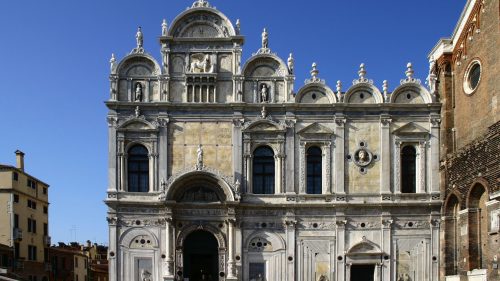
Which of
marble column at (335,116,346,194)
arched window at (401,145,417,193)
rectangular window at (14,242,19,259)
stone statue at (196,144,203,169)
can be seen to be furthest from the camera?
rectangular window at (14,242,19,259)

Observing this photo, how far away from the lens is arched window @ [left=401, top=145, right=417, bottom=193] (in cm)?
3344

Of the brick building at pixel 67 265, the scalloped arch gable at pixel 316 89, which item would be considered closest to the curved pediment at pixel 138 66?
the scalloped arch gable at pixel 316 89

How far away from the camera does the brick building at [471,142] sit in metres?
27.4

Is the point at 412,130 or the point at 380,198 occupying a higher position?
the point at 412,130

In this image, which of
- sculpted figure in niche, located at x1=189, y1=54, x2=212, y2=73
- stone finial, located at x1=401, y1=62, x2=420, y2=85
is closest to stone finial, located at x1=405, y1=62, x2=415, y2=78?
stone finial, located at x1=401, y1=62, x2=420, y2=85

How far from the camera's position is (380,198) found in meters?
32.9

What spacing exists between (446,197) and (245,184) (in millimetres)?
10074

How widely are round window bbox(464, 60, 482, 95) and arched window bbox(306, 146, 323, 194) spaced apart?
796cm

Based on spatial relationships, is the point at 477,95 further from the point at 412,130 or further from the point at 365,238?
the point at 365,238


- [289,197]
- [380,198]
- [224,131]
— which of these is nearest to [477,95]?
[380,198]

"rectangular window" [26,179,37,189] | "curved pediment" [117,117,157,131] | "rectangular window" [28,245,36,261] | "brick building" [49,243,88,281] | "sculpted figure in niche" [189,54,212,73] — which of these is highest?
"sculpted figure in niche" [189,54,212,73]

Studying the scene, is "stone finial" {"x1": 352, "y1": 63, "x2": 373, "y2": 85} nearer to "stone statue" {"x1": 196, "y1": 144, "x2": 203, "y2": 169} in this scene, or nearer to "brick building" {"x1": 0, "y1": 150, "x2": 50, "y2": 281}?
"stone statue" {"x1": 196, "y1": 144, "x2": 203, "y2": 169}

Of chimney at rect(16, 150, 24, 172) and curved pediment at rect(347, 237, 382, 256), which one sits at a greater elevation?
chimney at rect(16, 150, 24, 172)

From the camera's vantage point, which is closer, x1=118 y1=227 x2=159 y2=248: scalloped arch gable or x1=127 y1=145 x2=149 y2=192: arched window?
x1=118 y1=227 x2=159 y2=248: scalloped arch gable
